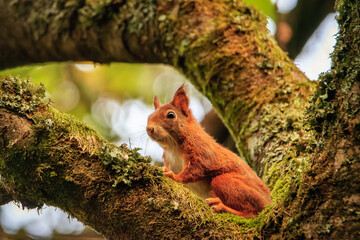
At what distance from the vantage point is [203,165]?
3525 mm

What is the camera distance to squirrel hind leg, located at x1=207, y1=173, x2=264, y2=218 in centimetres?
304

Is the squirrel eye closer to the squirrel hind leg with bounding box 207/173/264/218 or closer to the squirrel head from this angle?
the squirrel head

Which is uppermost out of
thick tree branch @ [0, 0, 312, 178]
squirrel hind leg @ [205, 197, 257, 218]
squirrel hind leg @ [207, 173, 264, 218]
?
thick tree branch @ [0, 0, 312, 178]

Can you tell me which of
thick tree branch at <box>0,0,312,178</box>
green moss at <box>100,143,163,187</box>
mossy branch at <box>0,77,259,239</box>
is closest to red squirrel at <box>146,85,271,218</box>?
thick tree branch at <box>0,0,312,178</box>

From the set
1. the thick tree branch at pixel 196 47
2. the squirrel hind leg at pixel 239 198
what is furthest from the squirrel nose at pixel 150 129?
the squirrel hind leg at pixel 239 198

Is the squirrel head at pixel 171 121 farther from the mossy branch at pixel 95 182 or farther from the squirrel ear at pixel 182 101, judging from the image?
the mossy branch at pixel 95 182

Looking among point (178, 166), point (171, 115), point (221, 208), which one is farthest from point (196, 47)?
point (221, 208)

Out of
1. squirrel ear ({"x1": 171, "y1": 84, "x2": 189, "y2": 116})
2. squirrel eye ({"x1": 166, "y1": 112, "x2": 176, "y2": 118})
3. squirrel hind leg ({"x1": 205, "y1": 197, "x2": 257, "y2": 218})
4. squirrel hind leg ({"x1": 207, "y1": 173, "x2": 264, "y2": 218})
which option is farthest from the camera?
squirrel ear ({"x1": 171, "y1": 84, "x2": 189, "y2": 116})

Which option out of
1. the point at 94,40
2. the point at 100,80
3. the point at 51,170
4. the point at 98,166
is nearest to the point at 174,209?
the point at 98,166

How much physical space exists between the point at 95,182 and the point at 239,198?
131 cm

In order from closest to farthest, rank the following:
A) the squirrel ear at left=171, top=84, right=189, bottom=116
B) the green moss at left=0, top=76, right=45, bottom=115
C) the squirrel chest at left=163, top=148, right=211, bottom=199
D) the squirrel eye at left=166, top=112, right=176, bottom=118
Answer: the green moss at left=0, top=76, right=45, bottom=115 → the squirrel chest at left=163, top=148, right=211, bottom=199 → the squirrel eye at left=166, top=112, right=176, bottom=118 → the squirrel ear at left=171, top=84, right=189, bottom=116

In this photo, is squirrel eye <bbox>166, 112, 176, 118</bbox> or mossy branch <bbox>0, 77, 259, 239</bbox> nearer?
mossy branch <bbox>0, 77, 259, 239</bbox>

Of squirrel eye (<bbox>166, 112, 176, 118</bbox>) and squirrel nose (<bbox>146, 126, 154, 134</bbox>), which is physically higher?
squirrel eye (<bbox>166, 112, 176, 118</bbox>)

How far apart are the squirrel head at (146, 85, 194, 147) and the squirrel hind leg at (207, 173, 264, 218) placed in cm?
93
